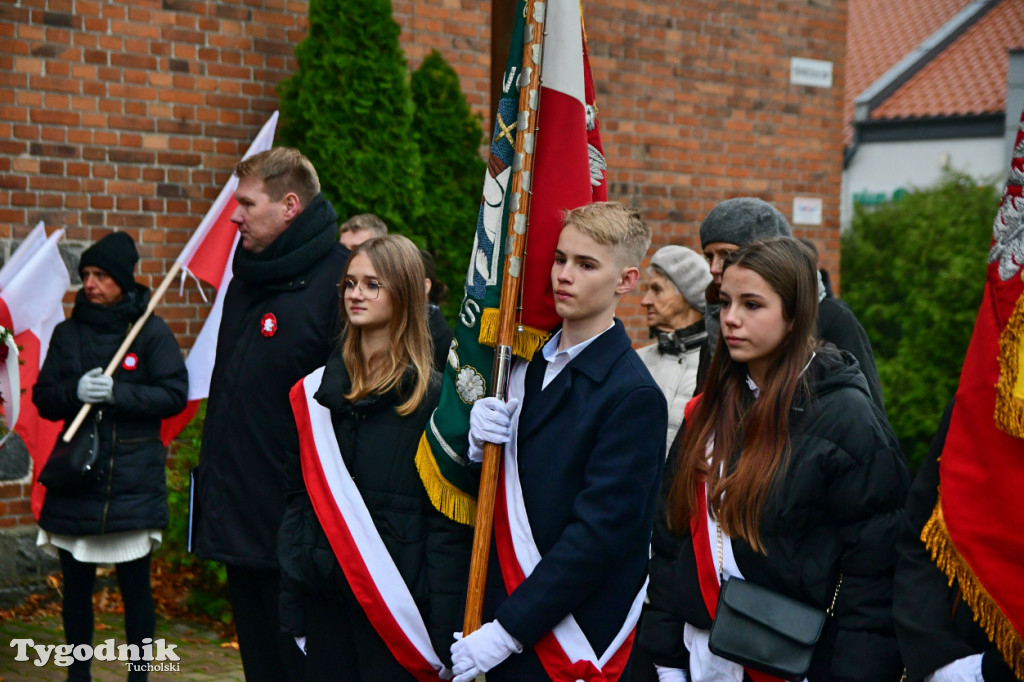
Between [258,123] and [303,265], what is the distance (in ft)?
11.4

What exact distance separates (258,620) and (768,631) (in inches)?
74.6

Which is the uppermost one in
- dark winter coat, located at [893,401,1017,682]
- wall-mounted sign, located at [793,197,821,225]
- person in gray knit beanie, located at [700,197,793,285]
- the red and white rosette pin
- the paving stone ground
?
wall-mounted sign, located at [793,197,821,225]

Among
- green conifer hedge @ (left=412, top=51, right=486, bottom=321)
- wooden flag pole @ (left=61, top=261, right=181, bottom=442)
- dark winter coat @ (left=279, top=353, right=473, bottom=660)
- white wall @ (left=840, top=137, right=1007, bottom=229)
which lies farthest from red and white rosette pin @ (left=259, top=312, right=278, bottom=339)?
white wall @ (left=840, top=137, right=1007, bottom=229)

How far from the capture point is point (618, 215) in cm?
269

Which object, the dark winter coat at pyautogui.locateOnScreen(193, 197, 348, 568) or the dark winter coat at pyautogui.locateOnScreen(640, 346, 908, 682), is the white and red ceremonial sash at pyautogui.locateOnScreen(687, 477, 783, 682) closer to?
the dark winter coat at pyautogui.locateOnScreen(640, 346, 908, 682)

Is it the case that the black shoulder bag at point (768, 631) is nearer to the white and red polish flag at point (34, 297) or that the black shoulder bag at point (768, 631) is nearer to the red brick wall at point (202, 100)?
the white and red polish flag at point (34, 297)

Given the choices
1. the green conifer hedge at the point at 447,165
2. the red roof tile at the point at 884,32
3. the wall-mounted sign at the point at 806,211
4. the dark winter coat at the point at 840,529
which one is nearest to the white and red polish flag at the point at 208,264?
the green conifer hedge at the point at 447,165

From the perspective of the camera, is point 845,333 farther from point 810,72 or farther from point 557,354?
point 810,72

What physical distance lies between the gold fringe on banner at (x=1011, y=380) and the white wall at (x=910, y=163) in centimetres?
2247

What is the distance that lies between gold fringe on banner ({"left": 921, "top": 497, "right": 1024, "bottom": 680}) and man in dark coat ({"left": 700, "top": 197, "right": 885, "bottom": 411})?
1.28 metres

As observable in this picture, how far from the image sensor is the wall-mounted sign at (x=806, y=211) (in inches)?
396

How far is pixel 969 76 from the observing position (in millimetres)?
25266

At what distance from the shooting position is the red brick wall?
613 centimetres

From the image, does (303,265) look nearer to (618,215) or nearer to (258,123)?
(618,215)
